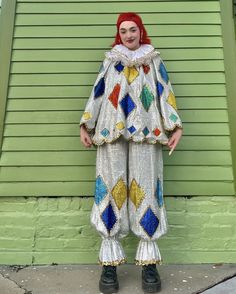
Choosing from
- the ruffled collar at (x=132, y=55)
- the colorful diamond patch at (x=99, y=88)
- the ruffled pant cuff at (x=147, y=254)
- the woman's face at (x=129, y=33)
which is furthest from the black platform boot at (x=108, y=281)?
the woman's face at (x=129, y=33)

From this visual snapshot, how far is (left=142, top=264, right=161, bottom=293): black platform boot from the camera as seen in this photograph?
10.1 feet

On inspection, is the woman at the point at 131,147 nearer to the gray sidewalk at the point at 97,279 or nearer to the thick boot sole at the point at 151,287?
the thick boot sole at the point at 151,287

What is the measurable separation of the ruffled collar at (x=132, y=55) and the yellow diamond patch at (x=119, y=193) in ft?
2.74

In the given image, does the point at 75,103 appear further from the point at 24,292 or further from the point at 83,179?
the point at 24,292

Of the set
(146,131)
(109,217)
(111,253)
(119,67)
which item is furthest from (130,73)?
(111,253)

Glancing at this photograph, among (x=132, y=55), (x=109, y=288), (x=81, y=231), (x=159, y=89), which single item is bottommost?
(x=109, y=288)

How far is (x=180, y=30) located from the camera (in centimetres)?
354

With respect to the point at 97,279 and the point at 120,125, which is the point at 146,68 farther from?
the point at 97,279

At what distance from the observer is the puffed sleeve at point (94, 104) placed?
10.3 feet

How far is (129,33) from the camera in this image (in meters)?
3.10

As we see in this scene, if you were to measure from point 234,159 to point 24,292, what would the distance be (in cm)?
184

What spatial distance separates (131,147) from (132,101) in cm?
32

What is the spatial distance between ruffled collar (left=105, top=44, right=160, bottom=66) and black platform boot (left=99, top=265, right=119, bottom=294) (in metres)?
1.44

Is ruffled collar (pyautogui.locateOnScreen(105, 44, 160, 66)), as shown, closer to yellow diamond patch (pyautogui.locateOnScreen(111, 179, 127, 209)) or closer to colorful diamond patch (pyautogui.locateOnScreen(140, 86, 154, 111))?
colorful diamond patch (pyautogui.locateOnScreen(140, 86, 154, 111))
